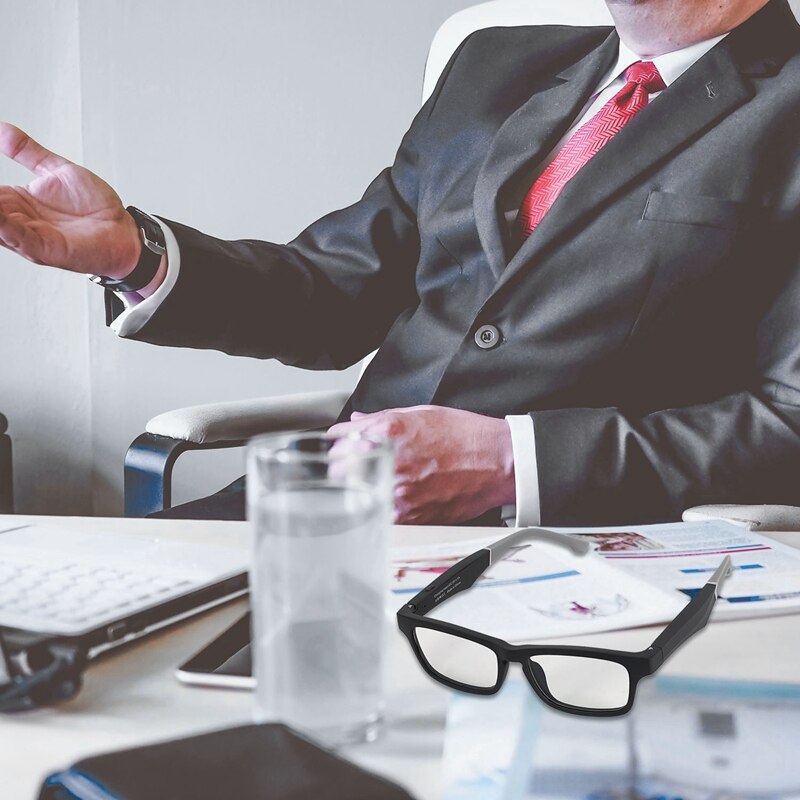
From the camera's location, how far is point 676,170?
115cm

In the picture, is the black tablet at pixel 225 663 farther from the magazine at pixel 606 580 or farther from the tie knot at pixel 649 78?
the tie knot at pixel 649 78

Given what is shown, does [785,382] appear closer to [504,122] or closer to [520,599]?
[504,122]

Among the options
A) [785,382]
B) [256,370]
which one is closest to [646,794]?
[785,382]

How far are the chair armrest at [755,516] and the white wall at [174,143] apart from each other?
1.31 metres

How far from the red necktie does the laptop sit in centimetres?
73

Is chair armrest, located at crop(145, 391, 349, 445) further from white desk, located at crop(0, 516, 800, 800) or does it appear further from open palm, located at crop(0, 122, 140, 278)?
white desk, located at crop(0, 516, 800, 800)

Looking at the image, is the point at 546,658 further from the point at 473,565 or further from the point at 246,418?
the point at 246,418

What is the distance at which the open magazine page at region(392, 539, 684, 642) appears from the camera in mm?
545

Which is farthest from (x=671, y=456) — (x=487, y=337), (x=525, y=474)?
(x=487, y=337)

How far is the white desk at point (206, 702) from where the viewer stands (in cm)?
40

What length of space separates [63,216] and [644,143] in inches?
27.5

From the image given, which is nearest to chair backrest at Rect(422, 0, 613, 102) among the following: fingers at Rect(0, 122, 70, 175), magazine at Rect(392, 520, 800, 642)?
fingers at Rect(0, 122, 70, 175)

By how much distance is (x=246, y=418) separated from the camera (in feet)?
→ 3.85

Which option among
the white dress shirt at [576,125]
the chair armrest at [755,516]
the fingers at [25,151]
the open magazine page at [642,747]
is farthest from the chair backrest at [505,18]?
the open magazine page at [642,747]
